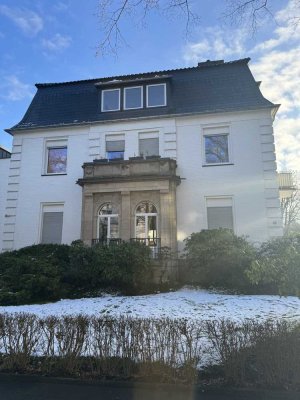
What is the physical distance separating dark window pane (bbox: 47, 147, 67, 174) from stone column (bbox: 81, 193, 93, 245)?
3.27 metres

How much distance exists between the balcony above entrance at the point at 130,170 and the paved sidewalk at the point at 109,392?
1183 centimetres

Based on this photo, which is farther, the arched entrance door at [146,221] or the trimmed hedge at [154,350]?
the arched entrance door at [146,221]

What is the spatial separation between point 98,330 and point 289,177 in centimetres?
2104

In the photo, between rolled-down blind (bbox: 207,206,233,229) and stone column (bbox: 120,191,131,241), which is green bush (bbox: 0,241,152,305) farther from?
rolled-down blind (bbox: 207,206,233,229)

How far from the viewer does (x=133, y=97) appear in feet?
64.3

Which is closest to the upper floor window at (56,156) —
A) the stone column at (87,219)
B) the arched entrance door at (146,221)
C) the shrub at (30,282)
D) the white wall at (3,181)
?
the white wall at (3,181)

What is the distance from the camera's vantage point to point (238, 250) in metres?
13.3

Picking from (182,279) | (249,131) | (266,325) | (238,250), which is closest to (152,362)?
(266,325)

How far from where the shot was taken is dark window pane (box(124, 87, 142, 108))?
19516 mm

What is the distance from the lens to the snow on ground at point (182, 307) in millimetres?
9297

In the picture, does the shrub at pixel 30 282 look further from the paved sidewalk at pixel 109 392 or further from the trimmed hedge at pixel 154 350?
Answer: the paved sidewalk at pixel 109 392

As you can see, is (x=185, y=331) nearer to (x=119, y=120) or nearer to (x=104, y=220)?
(x=104, y=220)

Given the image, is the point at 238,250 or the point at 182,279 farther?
the point at 182,279

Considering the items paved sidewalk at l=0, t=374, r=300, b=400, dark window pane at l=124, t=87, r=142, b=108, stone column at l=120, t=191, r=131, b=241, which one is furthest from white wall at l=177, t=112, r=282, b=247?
paved sidewalk at l=0, t=374, r=300, b=400
